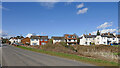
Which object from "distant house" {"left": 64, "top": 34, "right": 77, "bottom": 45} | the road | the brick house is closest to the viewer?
the road

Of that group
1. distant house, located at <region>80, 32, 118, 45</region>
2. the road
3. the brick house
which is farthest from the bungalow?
the road

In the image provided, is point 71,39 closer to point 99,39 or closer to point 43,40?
point 99,39

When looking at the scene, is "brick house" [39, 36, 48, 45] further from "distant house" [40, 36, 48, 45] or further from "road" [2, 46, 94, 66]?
"road" [2, 46, 94, 66]

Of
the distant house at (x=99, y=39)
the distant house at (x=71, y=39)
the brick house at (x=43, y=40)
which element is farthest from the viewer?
the brick house at (x=43, y=40)

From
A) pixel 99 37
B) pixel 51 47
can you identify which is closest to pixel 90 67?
pixel 51 47

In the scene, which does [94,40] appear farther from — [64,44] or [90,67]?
[90,67]

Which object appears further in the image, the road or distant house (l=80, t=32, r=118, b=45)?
distant house (l=80, t=32, r=118, b=45)

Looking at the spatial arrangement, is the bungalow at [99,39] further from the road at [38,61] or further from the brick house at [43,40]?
the road at [38,61]

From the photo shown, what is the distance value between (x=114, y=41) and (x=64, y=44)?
50850mm

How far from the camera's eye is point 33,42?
75438 mm

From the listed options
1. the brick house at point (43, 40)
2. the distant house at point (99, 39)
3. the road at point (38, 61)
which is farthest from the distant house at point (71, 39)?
the road at point (38, 61)

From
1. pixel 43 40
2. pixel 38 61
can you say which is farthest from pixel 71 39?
pixel 38 61

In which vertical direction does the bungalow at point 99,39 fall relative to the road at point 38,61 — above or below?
above

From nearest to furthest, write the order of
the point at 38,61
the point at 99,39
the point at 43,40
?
the point at 38,61 < the point at 99,39 < the point at 43,40
